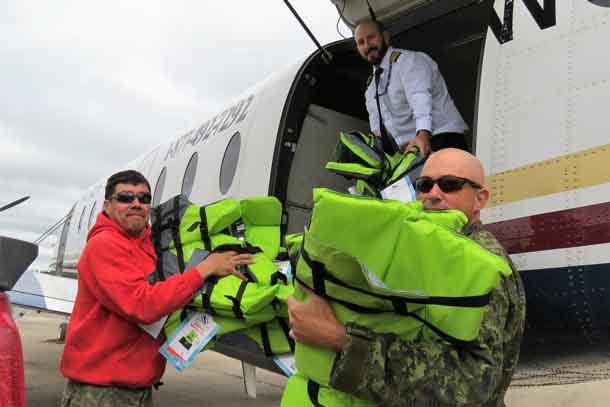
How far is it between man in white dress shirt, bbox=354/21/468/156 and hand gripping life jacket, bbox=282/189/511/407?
9.27 feet

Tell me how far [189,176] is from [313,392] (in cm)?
624

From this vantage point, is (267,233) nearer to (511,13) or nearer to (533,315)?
(533,315)

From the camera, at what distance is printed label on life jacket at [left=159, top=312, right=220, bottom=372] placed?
120 inches

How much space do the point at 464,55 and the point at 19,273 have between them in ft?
15.8

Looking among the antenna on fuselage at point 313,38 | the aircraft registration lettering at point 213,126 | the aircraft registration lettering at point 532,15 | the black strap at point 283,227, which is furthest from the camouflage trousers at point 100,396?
the aircraft registration lettering at point 213,126

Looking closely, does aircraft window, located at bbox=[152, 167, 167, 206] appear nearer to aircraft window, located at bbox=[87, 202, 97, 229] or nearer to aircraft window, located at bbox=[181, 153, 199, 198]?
aircraft window, located at bbox=[181, 153, 199, 198]

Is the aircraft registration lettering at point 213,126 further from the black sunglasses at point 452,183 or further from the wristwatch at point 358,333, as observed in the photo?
the wristwatch at point 358,333

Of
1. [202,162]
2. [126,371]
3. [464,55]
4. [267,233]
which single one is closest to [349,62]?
[464,55]

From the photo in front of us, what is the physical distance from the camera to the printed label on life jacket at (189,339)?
3045 millimetres

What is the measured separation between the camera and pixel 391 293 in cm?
157

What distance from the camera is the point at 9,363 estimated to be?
3230 mm

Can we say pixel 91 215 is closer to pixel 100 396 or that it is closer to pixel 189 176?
pixel 189 176

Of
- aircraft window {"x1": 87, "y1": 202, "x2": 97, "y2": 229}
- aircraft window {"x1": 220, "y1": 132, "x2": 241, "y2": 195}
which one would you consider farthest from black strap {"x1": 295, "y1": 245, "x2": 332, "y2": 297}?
aircraft window {"x1": 87, "y1": 202, "x2": 97, "y2": 229}

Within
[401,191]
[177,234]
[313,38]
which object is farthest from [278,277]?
[313,38]
